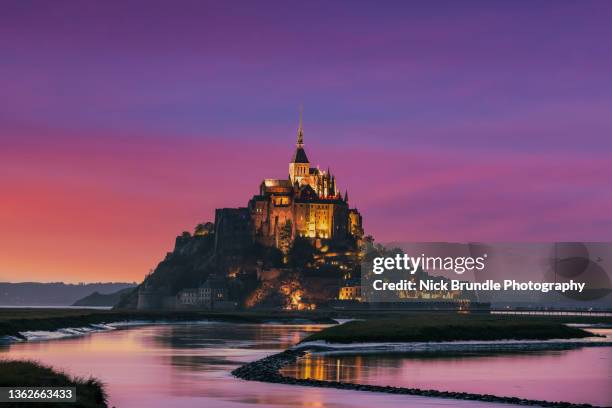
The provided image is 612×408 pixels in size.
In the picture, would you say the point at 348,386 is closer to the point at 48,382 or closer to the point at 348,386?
→ the point at 348,386

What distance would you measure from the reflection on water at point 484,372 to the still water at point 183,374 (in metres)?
5.43

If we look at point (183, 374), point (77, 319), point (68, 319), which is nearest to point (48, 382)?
point (183, 374)

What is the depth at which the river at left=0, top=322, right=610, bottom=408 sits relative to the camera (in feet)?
148

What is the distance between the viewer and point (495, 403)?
45250 mm

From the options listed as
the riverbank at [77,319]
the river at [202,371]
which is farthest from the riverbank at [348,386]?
the riverbank at [77,319]

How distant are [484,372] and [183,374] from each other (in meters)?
17.2

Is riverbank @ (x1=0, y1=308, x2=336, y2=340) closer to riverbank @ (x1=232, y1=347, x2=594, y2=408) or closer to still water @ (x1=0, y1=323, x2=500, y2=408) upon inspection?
still water @ (x1=0, y1=323, x2=500, y2=408)

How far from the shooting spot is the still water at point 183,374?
44594 millimetres

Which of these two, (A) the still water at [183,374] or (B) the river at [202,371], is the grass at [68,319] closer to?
(B) the river at [202,371]

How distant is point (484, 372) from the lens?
62.5 m

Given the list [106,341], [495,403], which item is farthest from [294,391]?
[106,341]

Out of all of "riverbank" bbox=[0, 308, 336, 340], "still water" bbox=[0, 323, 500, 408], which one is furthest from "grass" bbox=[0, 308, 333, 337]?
"still water" bbox=[0, 323, 500, 408]

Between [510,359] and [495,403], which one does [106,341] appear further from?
[495,403]

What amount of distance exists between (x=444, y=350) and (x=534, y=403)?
3973 cm
